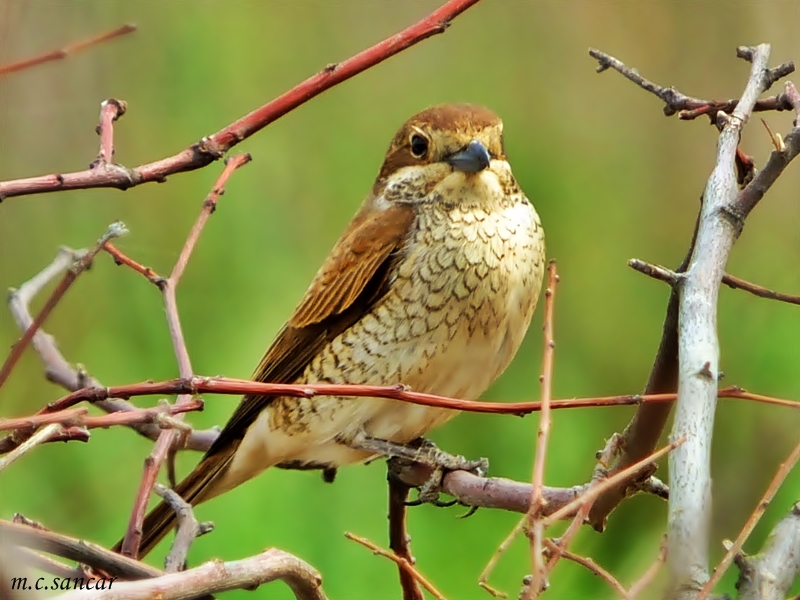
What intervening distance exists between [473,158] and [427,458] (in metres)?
0.49

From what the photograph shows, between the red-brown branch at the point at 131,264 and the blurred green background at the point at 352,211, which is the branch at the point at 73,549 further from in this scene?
the blurred green background at the point at 352,211

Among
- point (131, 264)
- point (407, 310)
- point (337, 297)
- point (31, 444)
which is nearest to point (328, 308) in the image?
point (337, 297)

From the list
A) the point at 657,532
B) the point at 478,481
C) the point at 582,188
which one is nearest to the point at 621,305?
the point at 582,188

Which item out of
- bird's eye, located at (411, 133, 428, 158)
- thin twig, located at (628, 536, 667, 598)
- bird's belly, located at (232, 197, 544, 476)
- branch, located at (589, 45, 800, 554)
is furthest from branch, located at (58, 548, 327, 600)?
bird's eye, located at (411, 133, 428, 158)

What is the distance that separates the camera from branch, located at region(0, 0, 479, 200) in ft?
2.92

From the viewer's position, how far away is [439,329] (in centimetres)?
182

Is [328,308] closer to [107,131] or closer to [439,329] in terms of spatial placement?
[439,329]

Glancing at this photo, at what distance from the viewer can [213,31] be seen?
279cm

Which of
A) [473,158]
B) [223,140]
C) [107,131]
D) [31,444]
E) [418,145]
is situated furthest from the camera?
[418,145]

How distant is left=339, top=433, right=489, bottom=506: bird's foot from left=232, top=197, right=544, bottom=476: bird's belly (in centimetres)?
2

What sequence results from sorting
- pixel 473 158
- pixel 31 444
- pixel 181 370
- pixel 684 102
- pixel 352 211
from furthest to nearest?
pixel 352 211 < pixel 473 158 < pixel 181 370 < pixel 684 102 < pixel 31 444


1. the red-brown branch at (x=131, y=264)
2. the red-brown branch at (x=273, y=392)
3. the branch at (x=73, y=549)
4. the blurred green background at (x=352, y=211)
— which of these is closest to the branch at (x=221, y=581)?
the branch at (x=73, y=549)

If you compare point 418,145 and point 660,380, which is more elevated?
point 418,145

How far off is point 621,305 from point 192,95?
3.75 feet
